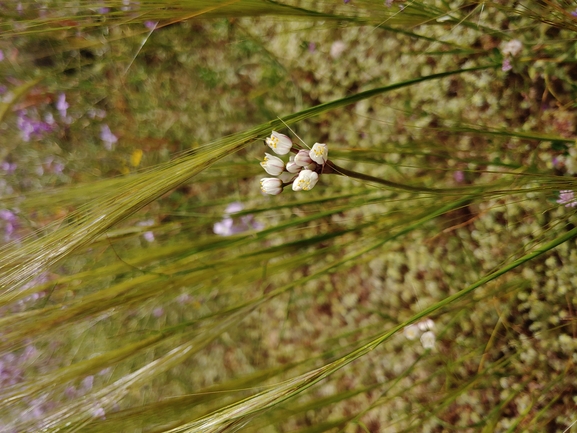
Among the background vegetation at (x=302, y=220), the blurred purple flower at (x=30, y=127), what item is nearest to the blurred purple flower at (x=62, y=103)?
the background vegetation at (x=302, y=220)

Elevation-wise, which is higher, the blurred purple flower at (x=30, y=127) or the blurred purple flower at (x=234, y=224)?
the blurred purple flower at (x=30, y=127)

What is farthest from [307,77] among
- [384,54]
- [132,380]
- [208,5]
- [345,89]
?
[132,380]

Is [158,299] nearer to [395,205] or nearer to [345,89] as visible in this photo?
[395,205]

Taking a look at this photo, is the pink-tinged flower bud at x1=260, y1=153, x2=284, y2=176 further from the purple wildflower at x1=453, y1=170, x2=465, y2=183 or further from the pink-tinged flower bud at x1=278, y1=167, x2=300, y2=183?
the purple wildflower at x1=453, y1=170, x2=465, y2=183

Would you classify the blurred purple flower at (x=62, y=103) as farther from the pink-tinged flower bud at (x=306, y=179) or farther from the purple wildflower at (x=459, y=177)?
the pink-tinged flower bud at (x=306, y=179)

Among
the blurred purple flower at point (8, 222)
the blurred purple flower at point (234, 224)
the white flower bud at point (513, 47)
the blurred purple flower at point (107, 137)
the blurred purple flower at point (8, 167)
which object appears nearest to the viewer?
the white flower bud at point (513, 47)

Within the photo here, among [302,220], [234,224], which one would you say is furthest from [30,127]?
[302,220]
